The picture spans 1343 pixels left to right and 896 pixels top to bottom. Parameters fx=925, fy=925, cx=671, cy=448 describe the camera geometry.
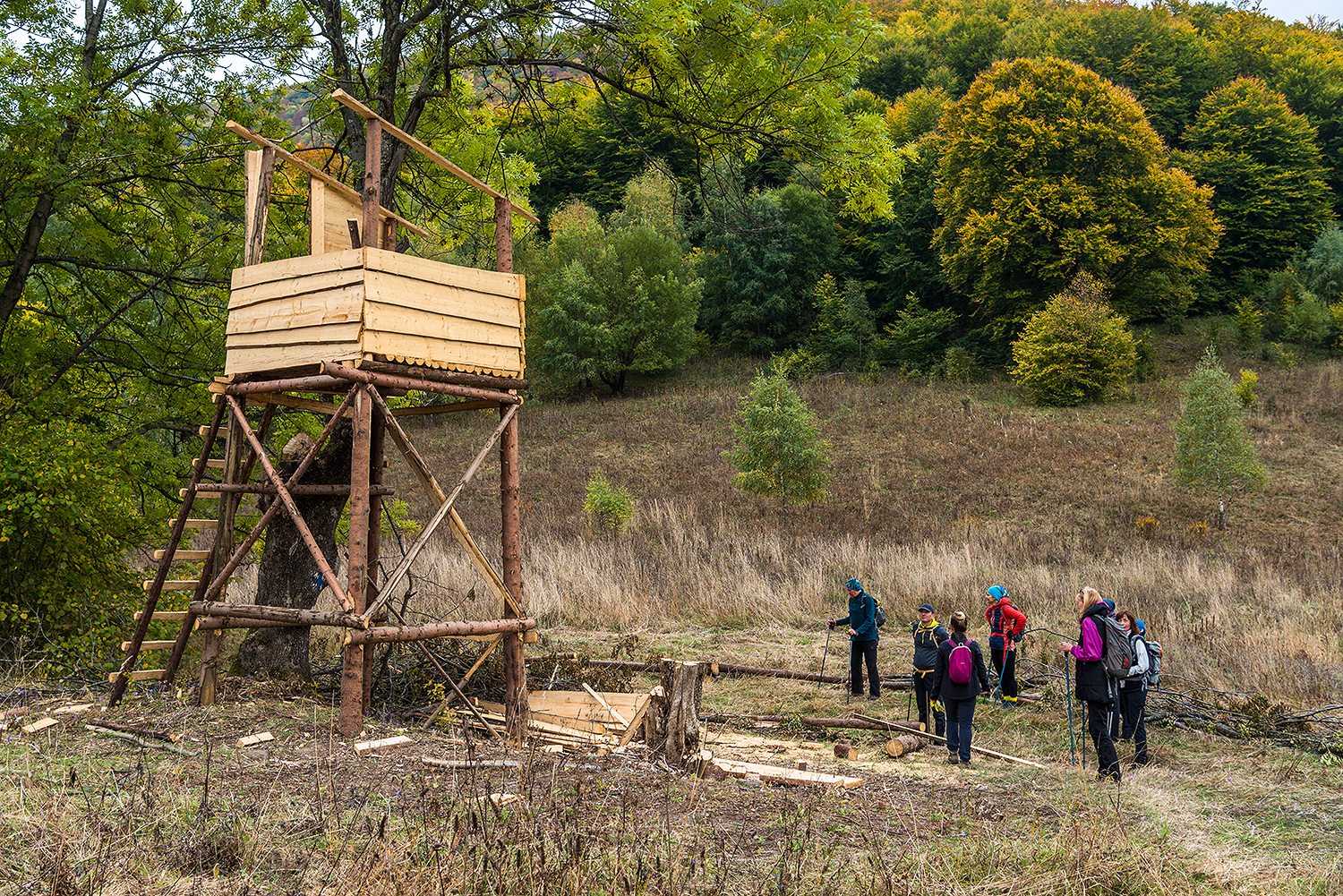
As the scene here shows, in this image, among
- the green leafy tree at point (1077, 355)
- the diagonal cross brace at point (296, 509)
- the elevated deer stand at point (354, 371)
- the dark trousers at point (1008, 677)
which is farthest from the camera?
the green leafy tree at point (1077, 355)

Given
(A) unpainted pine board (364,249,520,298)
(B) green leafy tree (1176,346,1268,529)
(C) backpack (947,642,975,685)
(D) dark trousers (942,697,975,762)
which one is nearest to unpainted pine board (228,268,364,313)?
(A) unpainted pine board (364,249,520,298)

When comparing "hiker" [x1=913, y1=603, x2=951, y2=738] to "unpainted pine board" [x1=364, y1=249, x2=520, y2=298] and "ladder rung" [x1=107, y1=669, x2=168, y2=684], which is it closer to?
"unpainted pine board" [x1=364, y1=249, x2=520, y2=298]

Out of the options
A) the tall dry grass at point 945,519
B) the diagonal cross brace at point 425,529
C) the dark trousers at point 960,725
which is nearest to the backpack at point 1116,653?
the dark trousers at point 960,725

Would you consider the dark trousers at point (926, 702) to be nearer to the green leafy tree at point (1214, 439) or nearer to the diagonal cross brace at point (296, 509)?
the diagonal cross brace at point (296, 509)

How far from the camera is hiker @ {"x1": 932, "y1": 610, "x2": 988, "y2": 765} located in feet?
26.9

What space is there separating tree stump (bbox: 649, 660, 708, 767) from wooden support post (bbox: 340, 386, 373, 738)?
2245mm

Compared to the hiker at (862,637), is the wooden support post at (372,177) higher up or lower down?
higher up

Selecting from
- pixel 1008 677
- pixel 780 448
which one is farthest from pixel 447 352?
pixel 780 448

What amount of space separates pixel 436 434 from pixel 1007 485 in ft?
77.5

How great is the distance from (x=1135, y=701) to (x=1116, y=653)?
39.9 inches

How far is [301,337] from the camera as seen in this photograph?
6988mm

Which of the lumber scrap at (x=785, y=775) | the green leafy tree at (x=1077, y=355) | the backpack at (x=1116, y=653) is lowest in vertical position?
the lumber scrap at (x=785, y=775)

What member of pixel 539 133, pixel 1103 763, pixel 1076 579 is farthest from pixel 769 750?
pixel 1076 579

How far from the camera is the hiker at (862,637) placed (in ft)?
35.2
